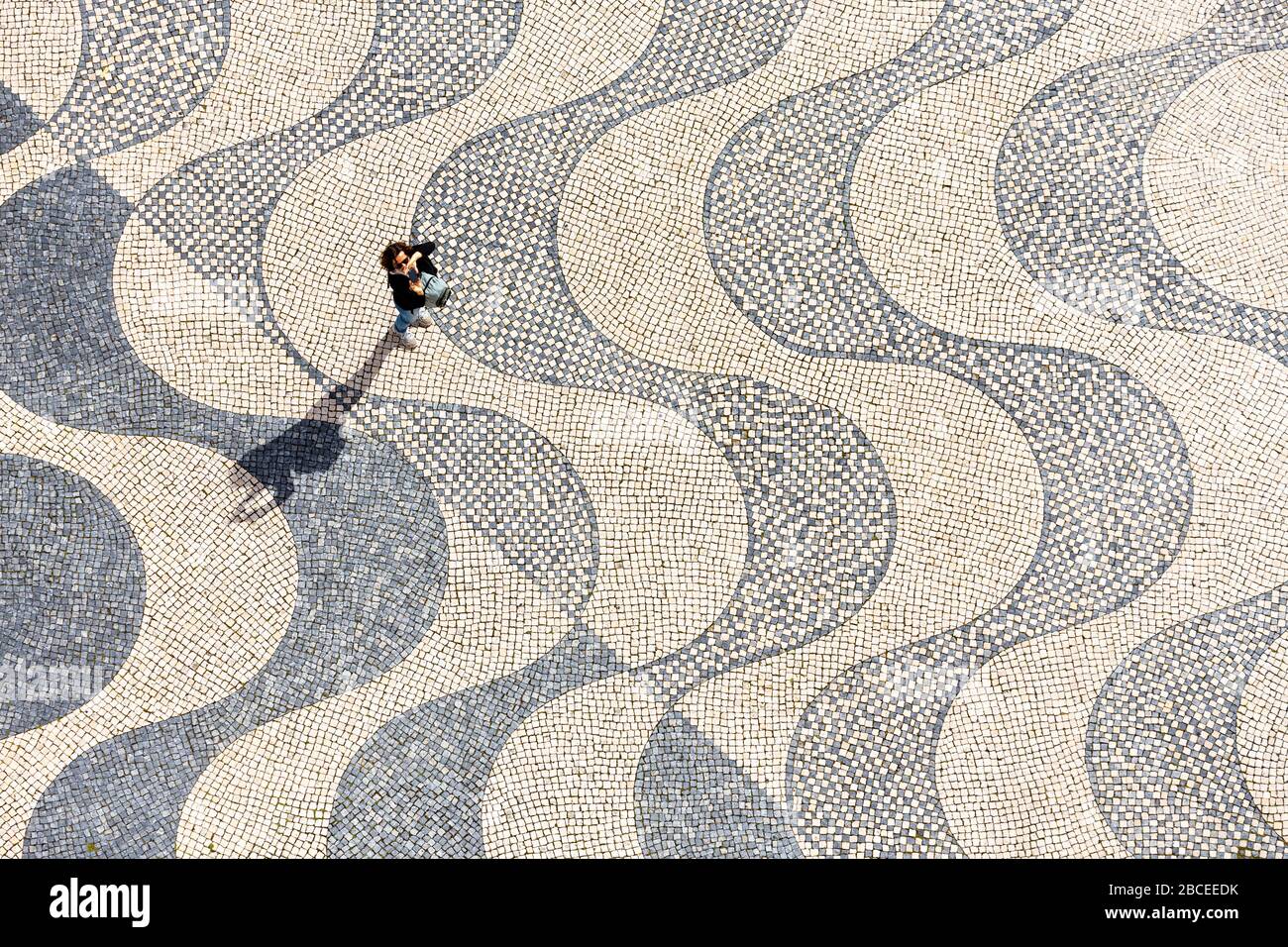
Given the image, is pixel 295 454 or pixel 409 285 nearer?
pixel 409 285

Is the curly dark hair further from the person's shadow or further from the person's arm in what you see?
the person's shadow

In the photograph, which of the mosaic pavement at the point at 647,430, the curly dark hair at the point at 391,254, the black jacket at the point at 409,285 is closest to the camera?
the curly dark hair at the point at 391,254

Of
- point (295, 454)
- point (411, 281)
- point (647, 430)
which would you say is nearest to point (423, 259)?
point (411, 281)

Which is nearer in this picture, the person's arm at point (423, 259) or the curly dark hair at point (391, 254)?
the curly dark hair at point (391, 254)

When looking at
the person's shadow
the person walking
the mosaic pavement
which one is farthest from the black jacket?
the person's shadow

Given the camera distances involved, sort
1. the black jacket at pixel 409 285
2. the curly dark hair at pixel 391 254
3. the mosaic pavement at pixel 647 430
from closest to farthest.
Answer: the curly dark hair at pixel 391 254 → the black jacket at pixel 409 285 → the mosaic pavement at pixel 647 430

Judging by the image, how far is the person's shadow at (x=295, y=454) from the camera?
22.5 feet

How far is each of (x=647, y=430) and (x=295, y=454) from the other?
2.03m

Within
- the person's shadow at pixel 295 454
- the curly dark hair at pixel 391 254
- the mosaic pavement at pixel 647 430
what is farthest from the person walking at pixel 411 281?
the person's shadow at pixel 295 454

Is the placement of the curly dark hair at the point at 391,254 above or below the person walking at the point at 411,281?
above

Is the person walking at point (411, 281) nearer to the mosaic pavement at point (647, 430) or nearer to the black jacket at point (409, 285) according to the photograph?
the black jacket at point (409, 285)

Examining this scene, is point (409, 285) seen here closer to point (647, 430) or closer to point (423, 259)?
point (423, 259)

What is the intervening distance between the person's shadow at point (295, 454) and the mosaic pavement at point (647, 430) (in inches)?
1.1

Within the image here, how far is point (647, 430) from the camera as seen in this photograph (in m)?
6.87
